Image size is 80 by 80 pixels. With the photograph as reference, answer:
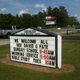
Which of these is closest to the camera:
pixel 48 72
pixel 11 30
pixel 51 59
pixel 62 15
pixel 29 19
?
pixel 48 72

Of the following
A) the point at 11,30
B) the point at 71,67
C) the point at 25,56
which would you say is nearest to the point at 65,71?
the point at 71,67

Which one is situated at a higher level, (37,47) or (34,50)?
(37,47)

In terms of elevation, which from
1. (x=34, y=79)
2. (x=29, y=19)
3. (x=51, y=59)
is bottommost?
(x=34, y=79)

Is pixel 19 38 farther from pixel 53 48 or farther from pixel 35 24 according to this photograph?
pixel 35 24

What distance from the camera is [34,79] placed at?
5.70 meters

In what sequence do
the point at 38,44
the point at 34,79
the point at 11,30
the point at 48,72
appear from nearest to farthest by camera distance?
the point at 34,79 → the point at 48,72 → the point at 38,44 → the point at 11,30

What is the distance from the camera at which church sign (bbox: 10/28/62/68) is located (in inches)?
270

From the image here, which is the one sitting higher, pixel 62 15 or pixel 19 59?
pixel 62 15

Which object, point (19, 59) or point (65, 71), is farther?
point (19, 59)

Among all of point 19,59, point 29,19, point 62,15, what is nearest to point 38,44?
point 19,59

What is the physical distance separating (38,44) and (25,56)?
3.20 feet

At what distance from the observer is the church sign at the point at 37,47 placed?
6.87 metres

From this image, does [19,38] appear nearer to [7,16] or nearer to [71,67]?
[71,67]

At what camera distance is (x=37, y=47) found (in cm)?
744
